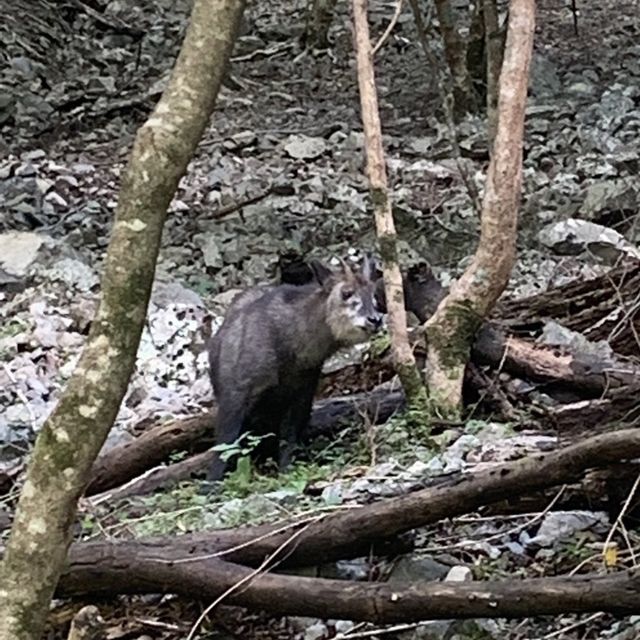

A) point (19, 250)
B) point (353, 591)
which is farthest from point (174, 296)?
point (353, 591)

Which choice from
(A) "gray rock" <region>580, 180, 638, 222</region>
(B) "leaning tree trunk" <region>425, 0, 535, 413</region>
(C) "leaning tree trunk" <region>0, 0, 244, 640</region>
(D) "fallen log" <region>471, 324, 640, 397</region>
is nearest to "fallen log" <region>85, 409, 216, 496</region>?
(B) "leaning tree trunk" <region>425, 0, 535, 413</region>

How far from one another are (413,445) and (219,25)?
9.99ft

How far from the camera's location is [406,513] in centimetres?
456

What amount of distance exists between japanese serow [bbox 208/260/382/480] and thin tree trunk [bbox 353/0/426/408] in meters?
0.74

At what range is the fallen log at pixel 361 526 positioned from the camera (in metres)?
4.40

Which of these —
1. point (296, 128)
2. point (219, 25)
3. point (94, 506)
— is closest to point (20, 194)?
point (296, 128)

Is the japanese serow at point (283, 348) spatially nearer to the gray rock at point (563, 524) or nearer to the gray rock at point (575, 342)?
the gray rock at point (575, 342)

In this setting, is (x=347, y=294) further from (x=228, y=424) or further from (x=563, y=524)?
(x=563, y=524)

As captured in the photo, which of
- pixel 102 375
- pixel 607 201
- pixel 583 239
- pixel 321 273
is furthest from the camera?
pixel 607 201

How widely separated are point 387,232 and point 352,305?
105 cm

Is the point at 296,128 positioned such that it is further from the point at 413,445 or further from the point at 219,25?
the point at 219,25

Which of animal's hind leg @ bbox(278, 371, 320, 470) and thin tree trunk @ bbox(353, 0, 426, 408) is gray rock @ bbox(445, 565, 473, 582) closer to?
thin tree trunk @ bbox(353, 0, 426, 408)

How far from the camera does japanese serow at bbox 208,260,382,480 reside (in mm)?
6953

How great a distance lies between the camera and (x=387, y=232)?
6207 mm
